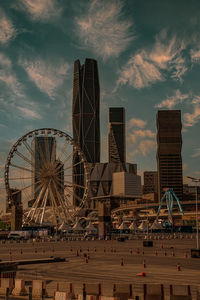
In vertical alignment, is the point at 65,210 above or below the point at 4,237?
above

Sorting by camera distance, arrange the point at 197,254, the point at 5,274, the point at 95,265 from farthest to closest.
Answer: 1. the point at 197,254
2. the point at 95,265
3. the point at 5,274

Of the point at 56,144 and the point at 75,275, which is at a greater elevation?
the point at 56,144

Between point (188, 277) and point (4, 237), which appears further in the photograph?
point (4, 237)

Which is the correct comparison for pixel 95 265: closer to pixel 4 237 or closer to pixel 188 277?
pixel 188 277

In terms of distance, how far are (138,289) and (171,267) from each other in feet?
37.9

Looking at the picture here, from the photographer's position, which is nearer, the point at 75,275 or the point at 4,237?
the point at 75,275

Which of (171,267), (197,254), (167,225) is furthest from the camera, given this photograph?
(167,225)

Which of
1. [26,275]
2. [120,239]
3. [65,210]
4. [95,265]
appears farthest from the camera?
[65,210]

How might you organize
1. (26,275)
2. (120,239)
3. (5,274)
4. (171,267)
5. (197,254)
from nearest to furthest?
1. (5,274)
2. (26,275)
3. (171,267)
4. (197,254)
5. (120,239)

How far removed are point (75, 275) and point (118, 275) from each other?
3.03 metres

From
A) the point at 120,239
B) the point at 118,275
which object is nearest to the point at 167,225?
the point at 120,239

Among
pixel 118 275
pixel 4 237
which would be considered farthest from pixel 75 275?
pixel 4 237

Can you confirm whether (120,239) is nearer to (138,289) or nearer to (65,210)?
(65,210)

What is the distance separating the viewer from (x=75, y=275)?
28.6 metres
